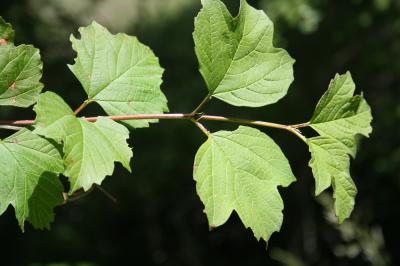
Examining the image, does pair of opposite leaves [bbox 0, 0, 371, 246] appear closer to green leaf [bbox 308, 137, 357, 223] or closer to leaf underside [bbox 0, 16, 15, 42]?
green leaf [bbox 308, 137, 357, 223]

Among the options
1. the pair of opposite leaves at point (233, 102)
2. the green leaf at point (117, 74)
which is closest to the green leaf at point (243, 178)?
the pair of opposite leaves at point (233, 102)

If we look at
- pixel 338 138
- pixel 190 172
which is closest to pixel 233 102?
pixel 338 138

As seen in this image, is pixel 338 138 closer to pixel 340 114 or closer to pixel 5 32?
pixel 340 114

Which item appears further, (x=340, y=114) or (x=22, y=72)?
(x=340, y=114)

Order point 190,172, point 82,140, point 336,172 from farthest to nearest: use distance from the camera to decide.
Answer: point 190,172
point 336,172
point 82,140

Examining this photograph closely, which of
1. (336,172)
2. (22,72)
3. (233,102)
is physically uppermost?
(22,72)

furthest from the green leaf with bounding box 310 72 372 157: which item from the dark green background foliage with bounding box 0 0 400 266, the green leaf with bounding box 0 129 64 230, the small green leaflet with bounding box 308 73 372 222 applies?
the dark green background foliage with bounding box 0 0 400 266

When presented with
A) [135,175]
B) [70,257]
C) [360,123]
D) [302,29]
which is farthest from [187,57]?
[360,123]
